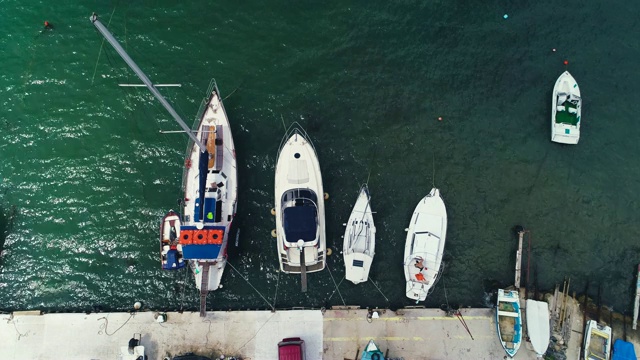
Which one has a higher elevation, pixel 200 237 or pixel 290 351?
pixel 200 237

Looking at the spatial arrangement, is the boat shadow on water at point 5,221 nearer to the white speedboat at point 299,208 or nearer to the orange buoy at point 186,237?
the orange buoy at point 186,237

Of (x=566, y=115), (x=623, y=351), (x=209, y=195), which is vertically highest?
(x=566, y=115)

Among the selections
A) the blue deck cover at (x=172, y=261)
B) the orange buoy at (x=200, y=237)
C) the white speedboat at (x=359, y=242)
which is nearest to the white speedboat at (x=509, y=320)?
the white speedboat at (x=359, y=242)

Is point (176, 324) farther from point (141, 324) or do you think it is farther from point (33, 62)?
point (33, 62)

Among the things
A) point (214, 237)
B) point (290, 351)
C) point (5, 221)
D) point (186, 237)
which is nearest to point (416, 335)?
point (290, 351)

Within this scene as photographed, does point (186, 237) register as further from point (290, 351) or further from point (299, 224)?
point (290, 351)

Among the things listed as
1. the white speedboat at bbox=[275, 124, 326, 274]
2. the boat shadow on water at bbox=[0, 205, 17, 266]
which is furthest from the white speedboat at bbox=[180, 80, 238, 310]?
the boat shadow on water at bbox=[0, 205, 17, 266]

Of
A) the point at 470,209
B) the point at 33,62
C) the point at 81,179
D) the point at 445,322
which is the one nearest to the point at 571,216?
the point at 470,209
